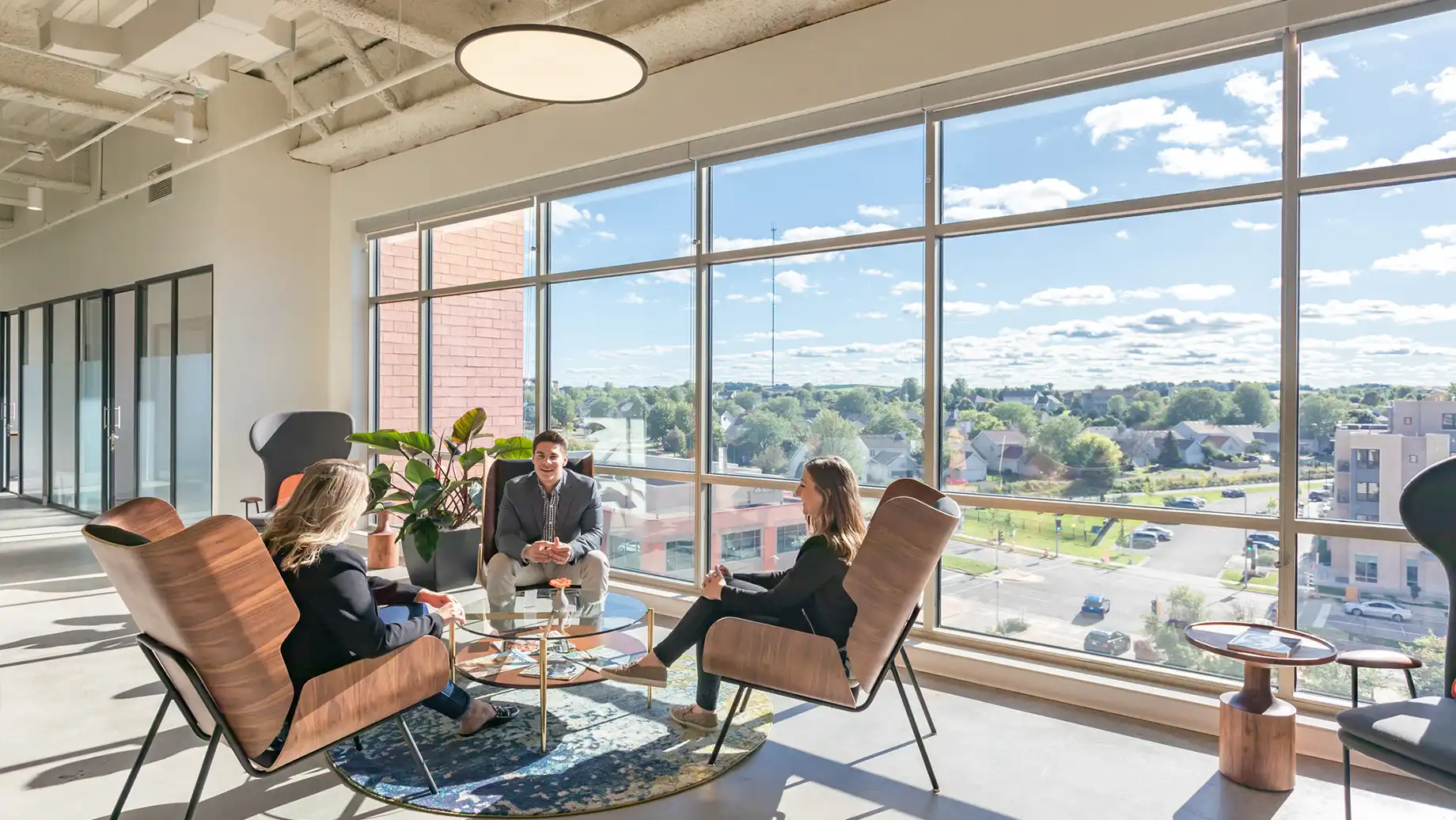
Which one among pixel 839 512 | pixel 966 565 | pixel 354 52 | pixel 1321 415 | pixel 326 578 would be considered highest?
pixel 354 52

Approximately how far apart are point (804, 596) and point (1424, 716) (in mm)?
1826

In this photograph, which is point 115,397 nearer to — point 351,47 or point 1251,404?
point 351,47

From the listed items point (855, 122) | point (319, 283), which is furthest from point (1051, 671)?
point (319, 283)

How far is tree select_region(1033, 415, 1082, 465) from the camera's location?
403cm

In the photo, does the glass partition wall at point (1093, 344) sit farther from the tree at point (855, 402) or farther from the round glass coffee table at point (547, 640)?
the round glass coffee table at point (547, 640)

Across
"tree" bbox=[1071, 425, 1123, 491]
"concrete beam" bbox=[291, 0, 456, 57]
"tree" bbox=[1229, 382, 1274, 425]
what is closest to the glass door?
"concrete beam" bbox=[291, 0, 456, 57]

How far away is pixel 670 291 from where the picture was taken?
18.4 ft

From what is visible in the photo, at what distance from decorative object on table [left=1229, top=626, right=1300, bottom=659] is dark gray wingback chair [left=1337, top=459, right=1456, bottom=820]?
353mm

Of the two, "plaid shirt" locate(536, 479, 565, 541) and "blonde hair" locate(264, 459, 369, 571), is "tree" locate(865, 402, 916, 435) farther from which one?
"blonde hair" locate(264, 459, 369, 571)

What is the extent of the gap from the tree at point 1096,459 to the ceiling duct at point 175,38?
4.95 m

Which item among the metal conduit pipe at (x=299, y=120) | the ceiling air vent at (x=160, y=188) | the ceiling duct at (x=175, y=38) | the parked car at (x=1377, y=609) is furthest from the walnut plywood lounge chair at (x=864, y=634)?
the ceiling air vent at (x=160, y=188)

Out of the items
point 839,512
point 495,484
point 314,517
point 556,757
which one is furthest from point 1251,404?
point 495,484

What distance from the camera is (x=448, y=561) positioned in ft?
19.2

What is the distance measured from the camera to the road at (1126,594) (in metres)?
3.34
